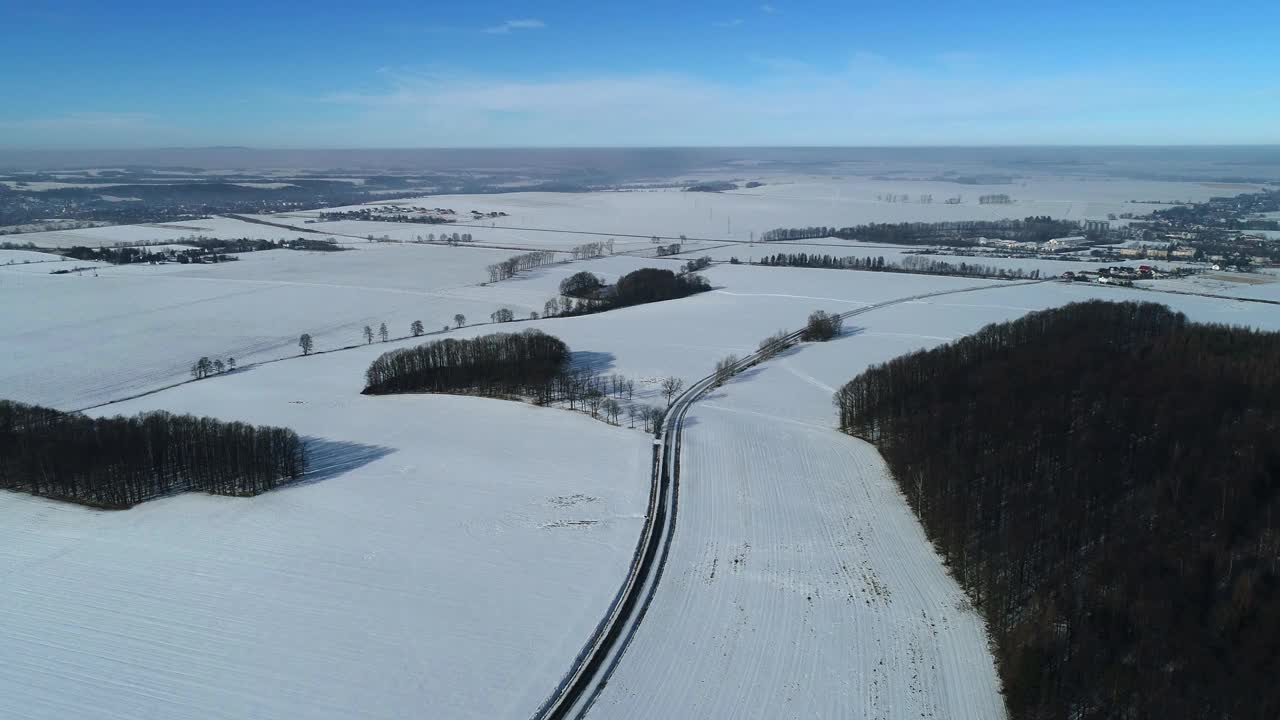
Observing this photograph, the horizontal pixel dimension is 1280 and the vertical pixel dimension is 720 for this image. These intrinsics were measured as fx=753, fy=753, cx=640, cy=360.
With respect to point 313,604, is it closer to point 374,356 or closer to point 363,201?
point 374,356

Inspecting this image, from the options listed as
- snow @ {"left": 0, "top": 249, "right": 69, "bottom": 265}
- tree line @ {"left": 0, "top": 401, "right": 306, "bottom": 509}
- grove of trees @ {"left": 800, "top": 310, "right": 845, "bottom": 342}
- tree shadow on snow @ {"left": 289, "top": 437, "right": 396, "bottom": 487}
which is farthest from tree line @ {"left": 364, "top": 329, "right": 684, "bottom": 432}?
snow @ {"left": 0, "top": 249, "right": 69, "bottom": 265}

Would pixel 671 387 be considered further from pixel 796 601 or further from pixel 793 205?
pixel 793 205

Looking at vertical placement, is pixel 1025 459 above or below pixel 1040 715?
above

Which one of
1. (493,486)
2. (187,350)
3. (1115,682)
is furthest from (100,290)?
(1115,682)

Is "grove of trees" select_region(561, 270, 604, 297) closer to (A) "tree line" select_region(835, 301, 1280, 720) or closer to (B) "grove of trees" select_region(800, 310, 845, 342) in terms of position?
(B) "grove of trees" select_region(800, 310, 845, 342)

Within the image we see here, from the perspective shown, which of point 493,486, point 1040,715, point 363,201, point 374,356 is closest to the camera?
point 1040,715

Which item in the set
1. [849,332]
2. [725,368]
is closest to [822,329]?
[849,332]
